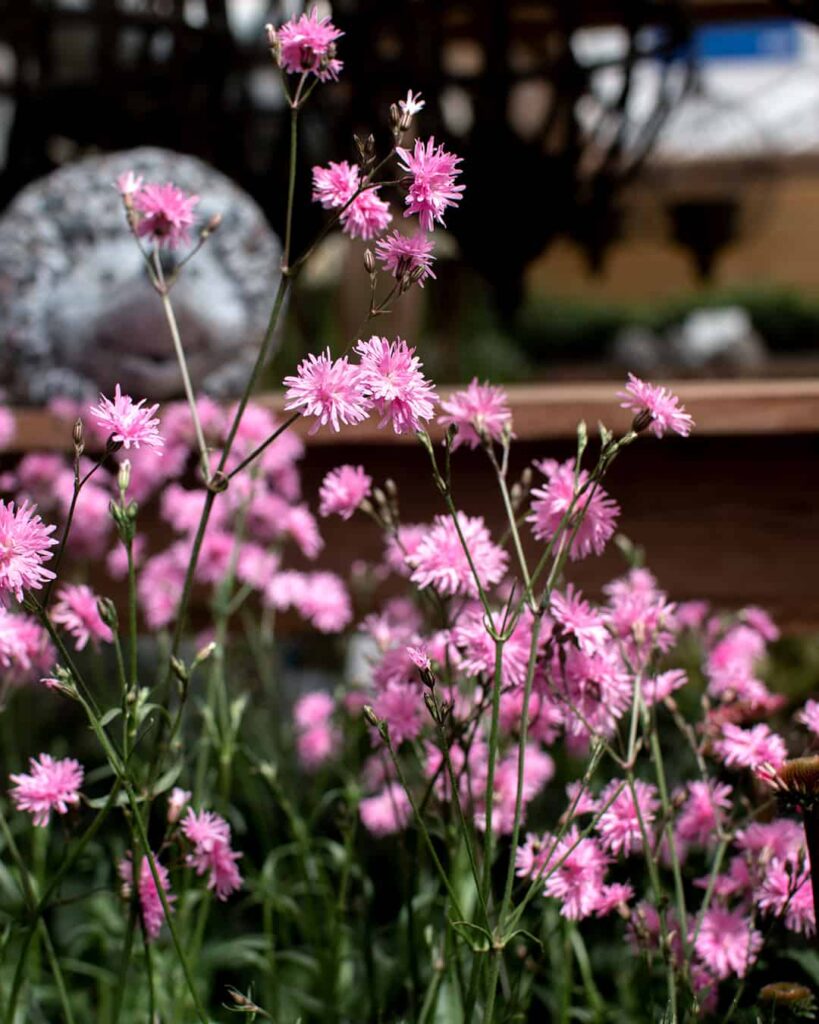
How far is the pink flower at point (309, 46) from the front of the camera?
25.7 inches

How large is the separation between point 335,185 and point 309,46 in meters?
0.07

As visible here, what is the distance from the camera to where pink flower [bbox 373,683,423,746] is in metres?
0.86

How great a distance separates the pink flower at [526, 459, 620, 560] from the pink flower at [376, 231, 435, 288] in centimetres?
14

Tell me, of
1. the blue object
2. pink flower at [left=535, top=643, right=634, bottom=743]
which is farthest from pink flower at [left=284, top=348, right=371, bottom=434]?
the blue object

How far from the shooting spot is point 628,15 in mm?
1979

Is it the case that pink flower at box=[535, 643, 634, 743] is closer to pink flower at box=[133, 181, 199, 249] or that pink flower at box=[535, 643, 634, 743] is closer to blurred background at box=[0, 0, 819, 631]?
pink flower at box=[133, 181, 199, 249]

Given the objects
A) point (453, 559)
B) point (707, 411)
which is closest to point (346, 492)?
point (453, 559)

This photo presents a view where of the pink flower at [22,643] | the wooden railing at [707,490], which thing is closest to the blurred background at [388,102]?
the wooden railing at [707,490]

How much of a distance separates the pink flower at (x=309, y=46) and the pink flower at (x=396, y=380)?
0.16 meters

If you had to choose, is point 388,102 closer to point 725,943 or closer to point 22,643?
point 22,643

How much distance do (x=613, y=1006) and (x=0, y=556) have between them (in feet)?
2.88

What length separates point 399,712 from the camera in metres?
0.86

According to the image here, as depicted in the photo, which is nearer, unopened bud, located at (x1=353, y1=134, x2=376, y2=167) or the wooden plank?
unopened bud, located at (x1=353, y1=134, x2=376, y2=167)

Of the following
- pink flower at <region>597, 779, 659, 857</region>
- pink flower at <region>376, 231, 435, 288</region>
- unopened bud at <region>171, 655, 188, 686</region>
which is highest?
pink flower at <region>376, 231, 435, 288</region>
